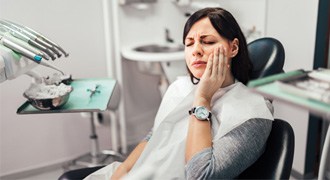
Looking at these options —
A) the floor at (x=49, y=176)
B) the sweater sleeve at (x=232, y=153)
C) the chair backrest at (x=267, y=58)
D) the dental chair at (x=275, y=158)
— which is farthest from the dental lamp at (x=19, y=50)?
the floor at (x=49, y=176)

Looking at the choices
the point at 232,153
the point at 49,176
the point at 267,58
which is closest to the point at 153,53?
the point at 267,58

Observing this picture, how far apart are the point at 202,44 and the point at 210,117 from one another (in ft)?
0.81

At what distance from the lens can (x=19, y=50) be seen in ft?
4.03

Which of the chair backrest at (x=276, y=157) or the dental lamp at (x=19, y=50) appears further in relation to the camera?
the dental lamp at (x=19, y=50)

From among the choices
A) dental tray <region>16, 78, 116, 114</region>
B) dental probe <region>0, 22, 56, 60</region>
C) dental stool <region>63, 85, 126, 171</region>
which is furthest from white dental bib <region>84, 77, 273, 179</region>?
dental stool <region>63, 85, 126, 171</region>

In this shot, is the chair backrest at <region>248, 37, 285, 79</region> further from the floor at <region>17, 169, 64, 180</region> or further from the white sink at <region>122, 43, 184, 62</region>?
the floor at <region>17, 169, 64, 180</region>

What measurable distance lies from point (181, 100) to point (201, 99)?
0.21 metres

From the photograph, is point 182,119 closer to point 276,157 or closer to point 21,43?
point 276,157

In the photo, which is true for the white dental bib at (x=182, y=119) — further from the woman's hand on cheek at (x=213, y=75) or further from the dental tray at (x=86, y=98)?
the dental tray at (x=86, y=98)

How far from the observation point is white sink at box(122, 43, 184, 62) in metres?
2.16

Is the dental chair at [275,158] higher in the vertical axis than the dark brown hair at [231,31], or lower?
lower

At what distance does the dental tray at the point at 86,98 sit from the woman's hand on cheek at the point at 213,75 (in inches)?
16.7

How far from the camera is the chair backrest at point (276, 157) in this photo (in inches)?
39.8

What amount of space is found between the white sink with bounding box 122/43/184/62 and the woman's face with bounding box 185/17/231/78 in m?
0.96
